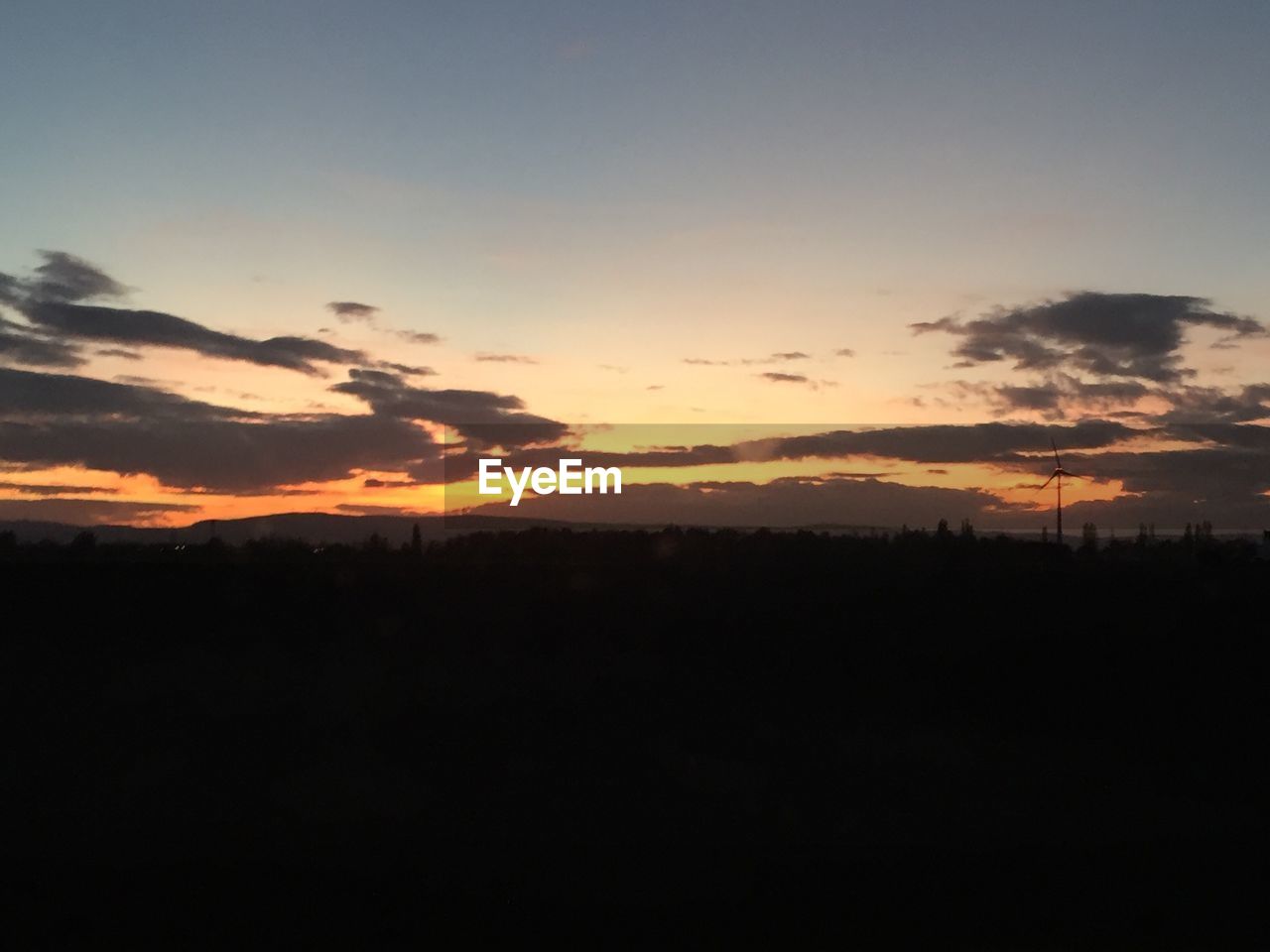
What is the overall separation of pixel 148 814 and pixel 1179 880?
10.3 meters

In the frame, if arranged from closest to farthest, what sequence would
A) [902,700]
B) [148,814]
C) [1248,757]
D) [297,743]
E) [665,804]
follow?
[148,814], [665,804], [297,743], [1248,757], [902,700]

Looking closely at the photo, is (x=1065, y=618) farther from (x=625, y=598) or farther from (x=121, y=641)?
(x=121, y=641)

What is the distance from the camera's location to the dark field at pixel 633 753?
9609 mm

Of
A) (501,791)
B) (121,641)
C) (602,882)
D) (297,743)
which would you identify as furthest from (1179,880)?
(121,641)

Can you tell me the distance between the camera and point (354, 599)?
3022cm

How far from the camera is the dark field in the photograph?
9609 mm

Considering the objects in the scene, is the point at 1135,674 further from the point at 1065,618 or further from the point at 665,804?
the point at 665,804

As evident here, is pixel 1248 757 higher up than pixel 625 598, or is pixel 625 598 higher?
pixel 625 598

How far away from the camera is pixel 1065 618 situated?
96.3ft

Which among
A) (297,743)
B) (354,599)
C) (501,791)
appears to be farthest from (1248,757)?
(354,599)

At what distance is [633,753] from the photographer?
1655 centimetres

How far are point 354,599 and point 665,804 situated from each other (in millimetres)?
18002

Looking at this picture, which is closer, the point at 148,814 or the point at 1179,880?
the point at 1179,880

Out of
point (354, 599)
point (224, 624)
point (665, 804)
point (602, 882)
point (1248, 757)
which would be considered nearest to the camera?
point (602, 882)
